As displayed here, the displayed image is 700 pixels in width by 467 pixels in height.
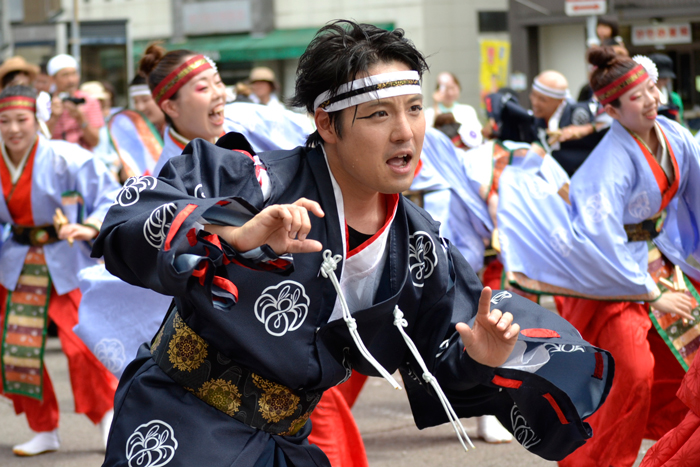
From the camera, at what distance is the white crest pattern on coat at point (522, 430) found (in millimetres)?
2256

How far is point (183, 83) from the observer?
3.58 metres

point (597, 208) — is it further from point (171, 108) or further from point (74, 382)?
point (74, 382)

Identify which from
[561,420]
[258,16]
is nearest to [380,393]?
[561,420]

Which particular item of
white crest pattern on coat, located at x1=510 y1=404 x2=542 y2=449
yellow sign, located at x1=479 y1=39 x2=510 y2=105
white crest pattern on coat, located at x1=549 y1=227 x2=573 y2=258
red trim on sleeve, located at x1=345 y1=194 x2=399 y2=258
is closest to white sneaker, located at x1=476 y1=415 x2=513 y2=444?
white crest pattern on coat, located at x1=549 y1=227 x2=573 y2=258

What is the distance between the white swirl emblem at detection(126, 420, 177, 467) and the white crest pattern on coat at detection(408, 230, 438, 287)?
2.16ft

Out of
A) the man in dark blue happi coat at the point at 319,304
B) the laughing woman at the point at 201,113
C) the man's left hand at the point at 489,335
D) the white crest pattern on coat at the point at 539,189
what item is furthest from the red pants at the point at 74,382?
the man's left hand at the point at 489,335

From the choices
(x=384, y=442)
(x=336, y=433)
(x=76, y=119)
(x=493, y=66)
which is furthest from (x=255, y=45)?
(x=336, y=433)

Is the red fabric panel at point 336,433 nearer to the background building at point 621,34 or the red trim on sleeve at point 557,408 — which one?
the red trim on sleeve at point 557,408

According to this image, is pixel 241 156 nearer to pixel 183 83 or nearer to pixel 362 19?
pixel 183 83

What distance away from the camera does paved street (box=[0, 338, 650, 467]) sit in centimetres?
425

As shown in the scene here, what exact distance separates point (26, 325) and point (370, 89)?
3267 mm

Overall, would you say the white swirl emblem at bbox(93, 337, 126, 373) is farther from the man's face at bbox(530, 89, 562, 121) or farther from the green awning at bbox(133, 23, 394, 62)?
the green awning at bbox(133, 23, 394, 62)

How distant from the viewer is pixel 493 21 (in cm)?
1875

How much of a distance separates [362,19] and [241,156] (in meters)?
17.8
